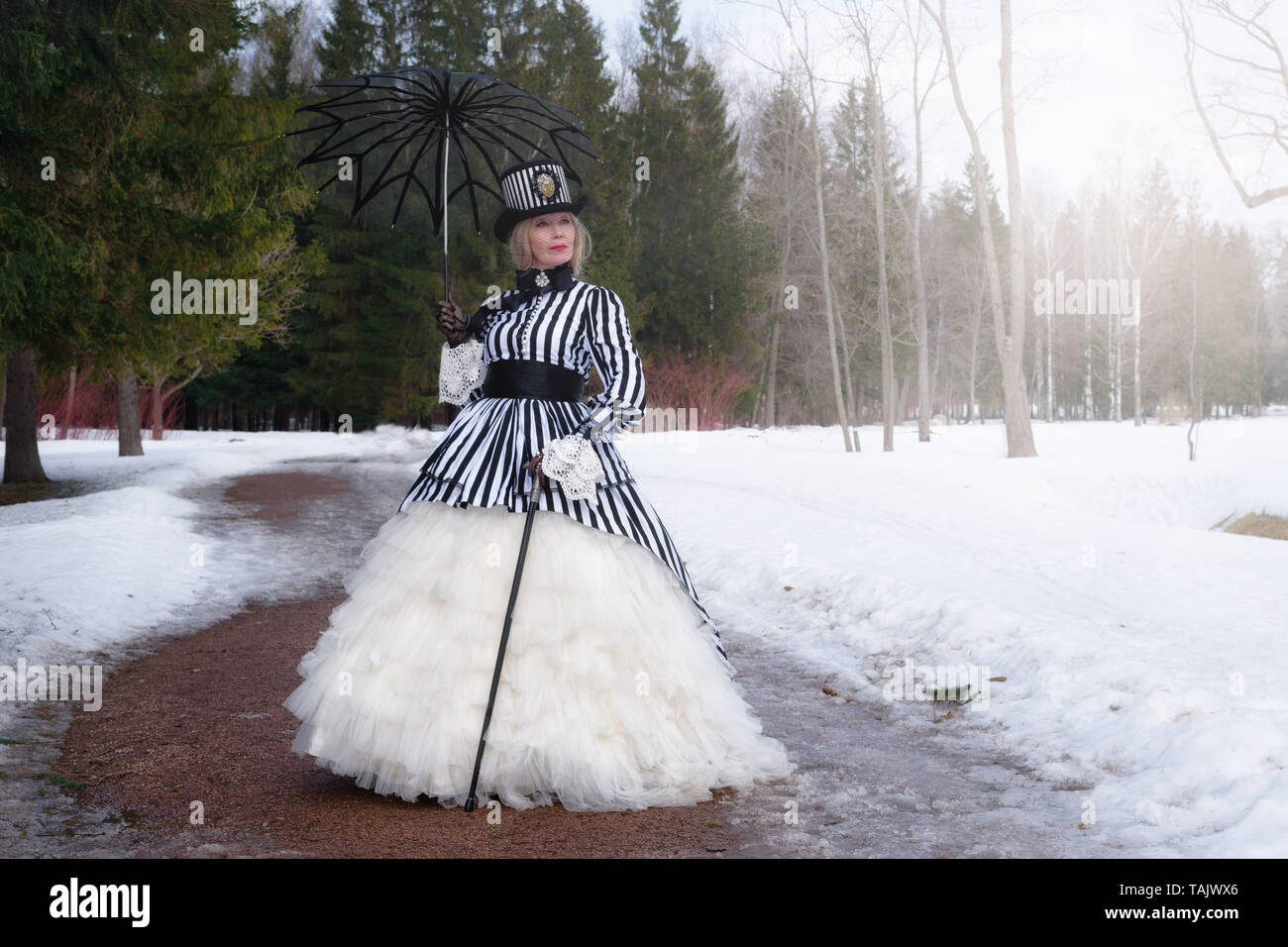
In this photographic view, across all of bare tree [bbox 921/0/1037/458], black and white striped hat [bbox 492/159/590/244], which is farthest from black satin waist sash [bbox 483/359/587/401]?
bare tree [bbox 921/0/1037/458]

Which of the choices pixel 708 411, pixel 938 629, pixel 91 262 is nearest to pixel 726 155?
pixel 708 411

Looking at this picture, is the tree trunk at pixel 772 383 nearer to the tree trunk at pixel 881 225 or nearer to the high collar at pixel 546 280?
the tree trunk at pixel 881 225

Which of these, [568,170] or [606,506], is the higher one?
[568,170]

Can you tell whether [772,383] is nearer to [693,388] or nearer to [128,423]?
[693,388]

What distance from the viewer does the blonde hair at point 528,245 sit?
14.5ft

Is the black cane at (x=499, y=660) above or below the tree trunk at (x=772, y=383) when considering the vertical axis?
below

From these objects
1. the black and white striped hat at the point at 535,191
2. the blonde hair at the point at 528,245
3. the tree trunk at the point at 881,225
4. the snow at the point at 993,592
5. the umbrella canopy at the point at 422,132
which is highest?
the tree trunk at the point at 881,225

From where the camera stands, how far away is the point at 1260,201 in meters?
18.1

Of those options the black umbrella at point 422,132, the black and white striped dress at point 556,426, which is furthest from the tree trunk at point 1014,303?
the black and white striped dress at point 556,426

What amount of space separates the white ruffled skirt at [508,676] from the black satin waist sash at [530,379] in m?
0.57
